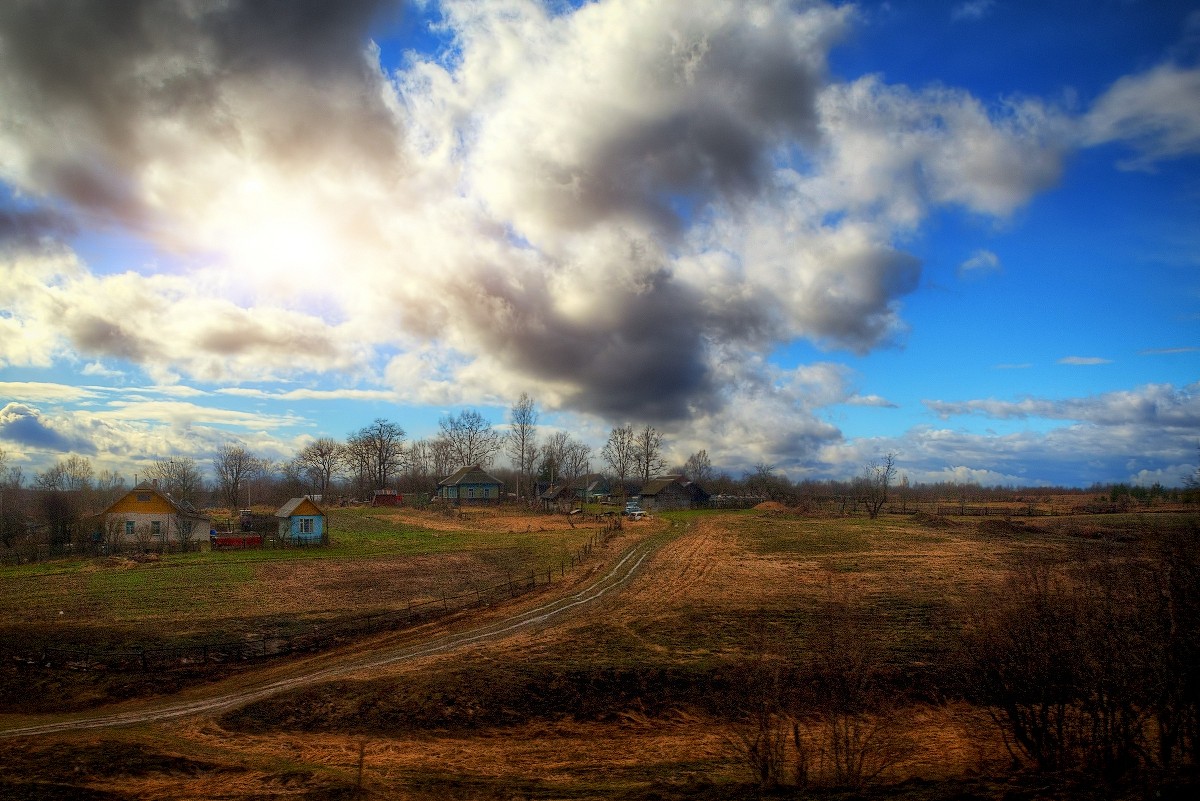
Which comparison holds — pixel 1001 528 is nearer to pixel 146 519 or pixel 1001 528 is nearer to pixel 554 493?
pixel 554 493

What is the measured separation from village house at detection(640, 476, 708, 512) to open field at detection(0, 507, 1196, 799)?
57036 millimetres

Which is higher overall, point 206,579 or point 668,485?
point 668,485

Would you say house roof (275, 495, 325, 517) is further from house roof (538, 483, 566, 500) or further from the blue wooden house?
house roof (538, 483, 566, 500)

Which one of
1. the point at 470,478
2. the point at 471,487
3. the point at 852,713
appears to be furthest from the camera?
the point at 470,478

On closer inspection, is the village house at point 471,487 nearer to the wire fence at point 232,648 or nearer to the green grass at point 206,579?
the green grass at point 206,579

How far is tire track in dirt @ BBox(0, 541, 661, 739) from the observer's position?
1747cm

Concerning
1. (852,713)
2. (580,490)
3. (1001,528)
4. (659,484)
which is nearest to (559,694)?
(852,713)

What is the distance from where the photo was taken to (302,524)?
2235 inches

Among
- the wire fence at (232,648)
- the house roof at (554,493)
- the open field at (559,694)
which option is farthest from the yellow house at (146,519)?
the house roof at (554,493)

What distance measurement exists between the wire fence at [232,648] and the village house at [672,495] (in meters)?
68.7

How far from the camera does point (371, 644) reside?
82.7ft

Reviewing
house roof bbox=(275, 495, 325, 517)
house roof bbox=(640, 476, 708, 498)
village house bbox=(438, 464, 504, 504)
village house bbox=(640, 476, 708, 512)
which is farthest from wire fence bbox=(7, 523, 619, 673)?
village house bbox=(438, 464, 504, 504)

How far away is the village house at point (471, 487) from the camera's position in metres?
115

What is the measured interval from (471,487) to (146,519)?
6231 cm
